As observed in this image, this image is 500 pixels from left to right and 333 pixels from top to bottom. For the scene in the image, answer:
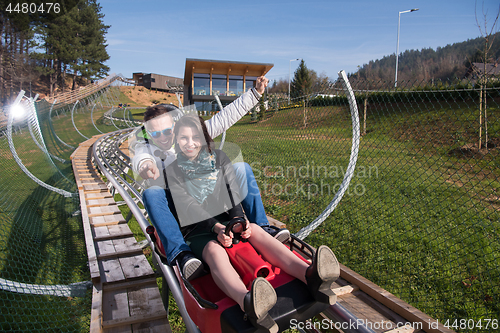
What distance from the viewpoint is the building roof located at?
26.8 meters

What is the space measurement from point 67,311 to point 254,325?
2107 millimetres

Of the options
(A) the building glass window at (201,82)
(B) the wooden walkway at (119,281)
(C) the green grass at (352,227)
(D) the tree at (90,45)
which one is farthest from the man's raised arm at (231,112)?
(D) the tree at (90,45)

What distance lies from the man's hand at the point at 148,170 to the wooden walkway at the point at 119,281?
3.38 ft

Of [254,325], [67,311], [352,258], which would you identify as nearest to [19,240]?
[67,311]

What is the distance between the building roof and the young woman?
85.4ft

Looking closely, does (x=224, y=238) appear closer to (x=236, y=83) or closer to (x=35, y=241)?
(x=35, y=241)

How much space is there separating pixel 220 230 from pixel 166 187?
599 millimetres

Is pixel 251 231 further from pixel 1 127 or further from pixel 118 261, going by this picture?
pixel 1 127

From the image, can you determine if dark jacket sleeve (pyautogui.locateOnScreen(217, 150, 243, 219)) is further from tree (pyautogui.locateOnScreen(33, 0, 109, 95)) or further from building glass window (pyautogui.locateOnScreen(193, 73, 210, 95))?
tree (pyautogui.locateOnScreen(33, 0, 109, 95))

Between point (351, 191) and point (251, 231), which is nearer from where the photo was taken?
point (251, 231)

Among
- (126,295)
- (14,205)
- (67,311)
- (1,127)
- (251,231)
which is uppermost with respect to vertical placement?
(1,127)

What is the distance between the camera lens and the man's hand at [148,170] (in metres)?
2.09

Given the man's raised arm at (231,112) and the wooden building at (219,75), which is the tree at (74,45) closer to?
the wooden building at (219,75)

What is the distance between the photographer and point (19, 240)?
330cm
